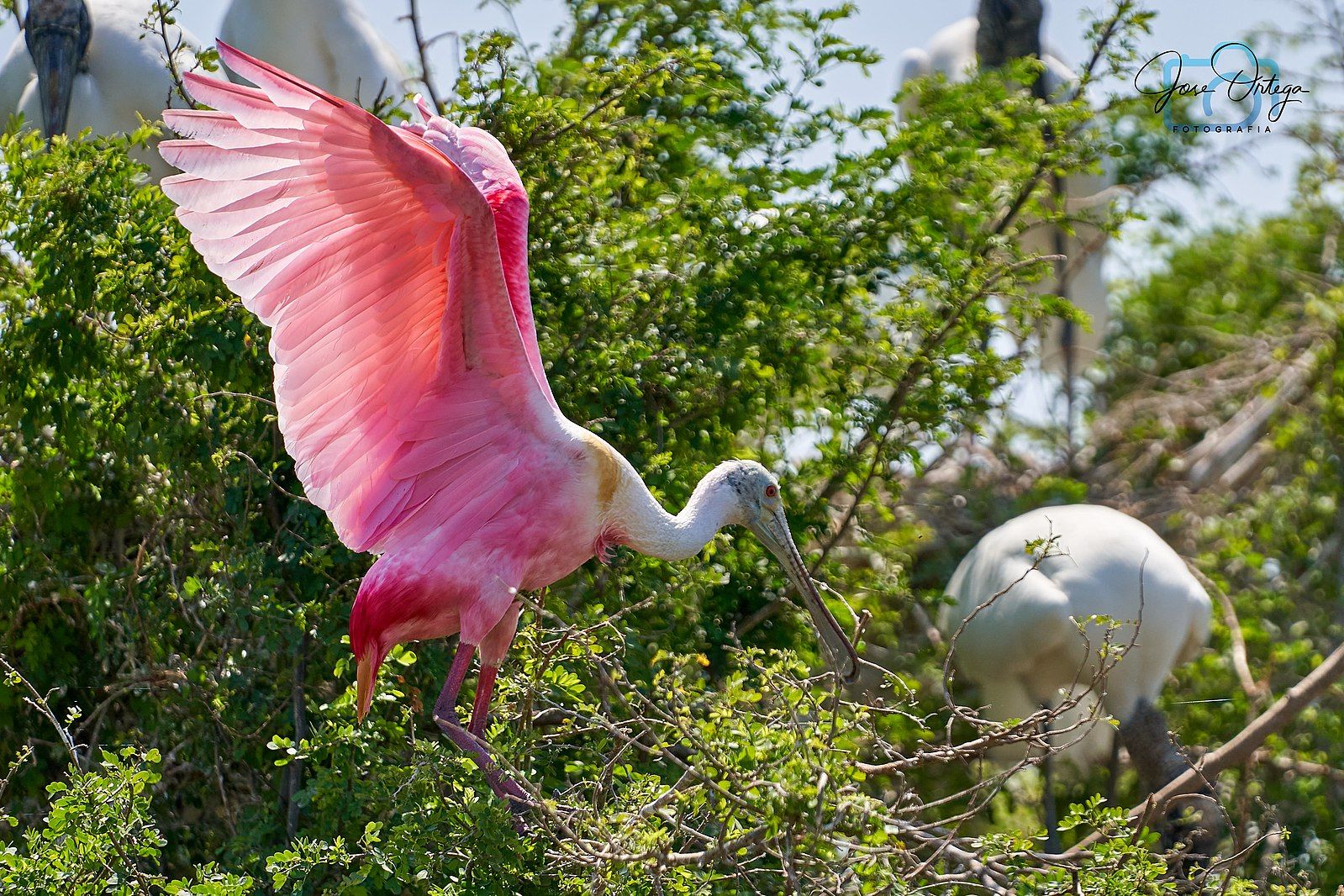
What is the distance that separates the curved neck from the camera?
154 inches

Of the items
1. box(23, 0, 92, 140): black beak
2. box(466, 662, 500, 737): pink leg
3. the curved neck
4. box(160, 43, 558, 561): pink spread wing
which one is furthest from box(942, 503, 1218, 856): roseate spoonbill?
box(23, 0, 92, 140): black beak

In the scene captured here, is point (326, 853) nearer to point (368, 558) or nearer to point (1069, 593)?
point (368, 558)

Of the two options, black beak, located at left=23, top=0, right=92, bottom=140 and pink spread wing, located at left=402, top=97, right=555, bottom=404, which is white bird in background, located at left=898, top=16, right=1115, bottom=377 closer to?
black beak, located at left=23, top=0, right=92, bottom=140

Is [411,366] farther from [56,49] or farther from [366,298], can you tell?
[56,49]

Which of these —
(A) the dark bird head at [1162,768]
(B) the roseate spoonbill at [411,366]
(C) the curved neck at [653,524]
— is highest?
(B) the roseate spoonbill at [411,366]

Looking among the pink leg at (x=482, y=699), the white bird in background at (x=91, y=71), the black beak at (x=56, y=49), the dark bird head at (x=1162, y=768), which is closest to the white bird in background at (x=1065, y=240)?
the dark bird head at (x=1162, y=768)

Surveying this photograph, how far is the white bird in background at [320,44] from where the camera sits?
7.15m

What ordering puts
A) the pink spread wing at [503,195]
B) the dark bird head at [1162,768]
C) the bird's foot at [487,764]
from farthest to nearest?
the dark bird head at [1162,768], the pink spread wing at [503,195], the bird's foot at [487,764]

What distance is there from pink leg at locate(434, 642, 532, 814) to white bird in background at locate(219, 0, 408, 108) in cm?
387

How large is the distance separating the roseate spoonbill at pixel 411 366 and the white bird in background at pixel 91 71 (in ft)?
11.1

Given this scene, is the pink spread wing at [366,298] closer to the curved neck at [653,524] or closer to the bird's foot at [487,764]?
the curved neck at [653,524]

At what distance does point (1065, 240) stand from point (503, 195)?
519 cm

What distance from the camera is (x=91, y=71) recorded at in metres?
7.16

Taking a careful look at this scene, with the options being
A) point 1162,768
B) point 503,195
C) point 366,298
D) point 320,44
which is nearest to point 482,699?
point 366,298
